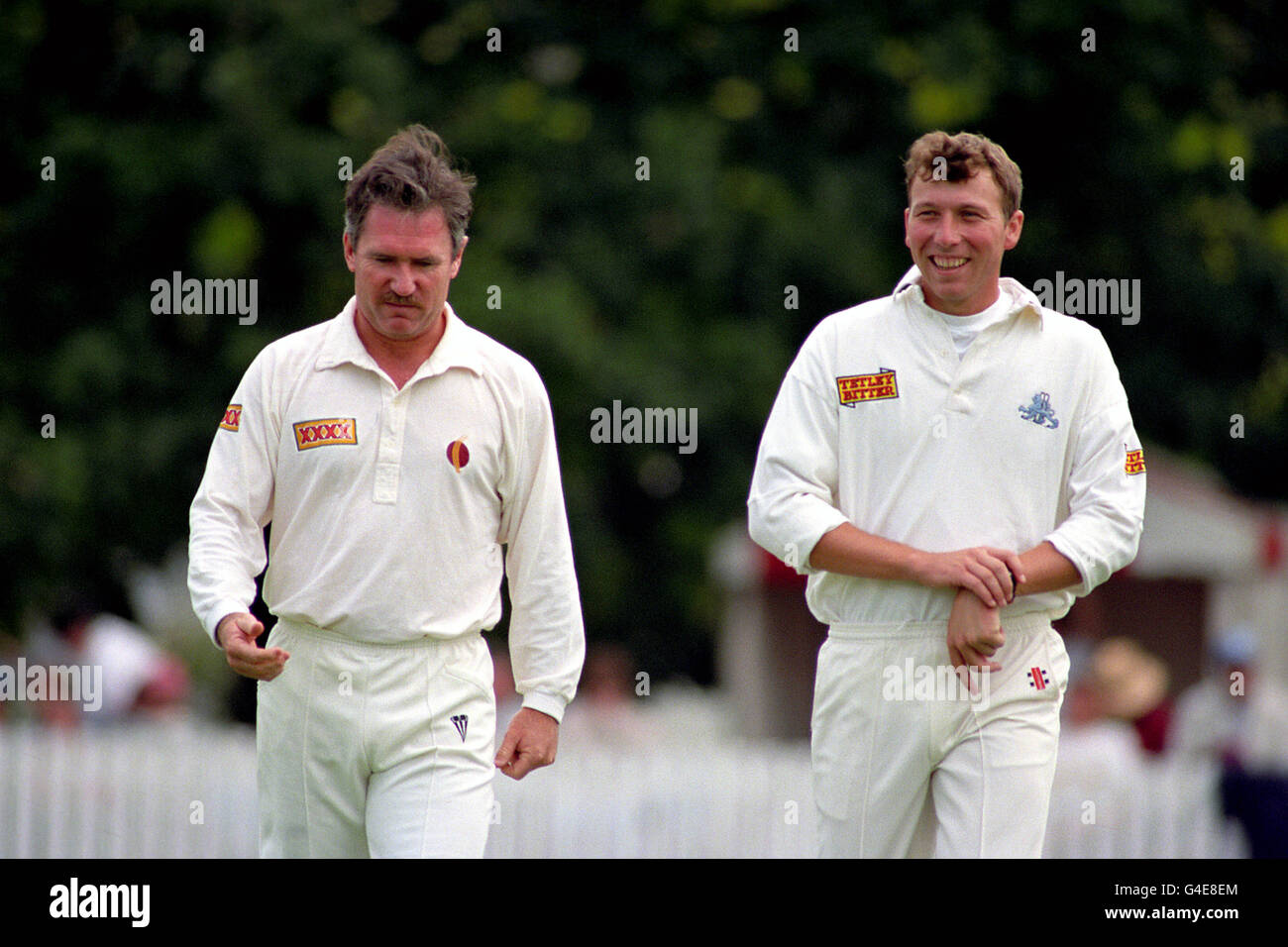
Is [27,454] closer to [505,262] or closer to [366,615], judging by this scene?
[505,262]

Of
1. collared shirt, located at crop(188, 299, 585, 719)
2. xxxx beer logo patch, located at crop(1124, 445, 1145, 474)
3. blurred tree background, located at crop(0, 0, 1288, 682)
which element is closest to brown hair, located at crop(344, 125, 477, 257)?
collared shirt, located at crop(188, 299, 585, 719)

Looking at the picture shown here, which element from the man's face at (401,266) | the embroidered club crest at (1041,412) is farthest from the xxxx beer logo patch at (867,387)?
the man's face at (401,266)

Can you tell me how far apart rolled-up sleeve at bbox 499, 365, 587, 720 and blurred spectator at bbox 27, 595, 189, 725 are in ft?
23.4

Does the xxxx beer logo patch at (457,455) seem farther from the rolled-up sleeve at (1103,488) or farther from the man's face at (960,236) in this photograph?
the rolled-up sleeve at (1103,488)

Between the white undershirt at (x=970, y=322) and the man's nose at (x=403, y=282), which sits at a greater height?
the man's nose at (x=403, y=282)

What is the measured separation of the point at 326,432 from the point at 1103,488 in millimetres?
2000

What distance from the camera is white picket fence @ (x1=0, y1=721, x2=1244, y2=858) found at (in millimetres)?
9586

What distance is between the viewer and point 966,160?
15.7 feet

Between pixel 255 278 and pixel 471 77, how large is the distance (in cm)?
252

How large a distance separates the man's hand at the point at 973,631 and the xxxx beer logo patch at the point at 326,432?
1.58 metres

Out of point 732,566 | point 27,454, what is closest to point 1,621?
point 27,454

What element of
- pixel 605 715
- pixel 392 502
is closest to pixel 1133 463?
pixel 392 502

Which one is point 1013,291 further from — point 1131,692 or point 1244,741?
point 1131,692

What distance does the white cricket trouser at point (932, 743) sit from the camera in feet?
15.4
